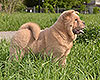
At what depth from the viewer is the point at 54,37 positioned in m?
2.89

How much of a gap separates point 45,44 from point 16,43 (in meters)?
0.47

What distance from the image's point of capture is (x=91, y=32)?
506 centimetres

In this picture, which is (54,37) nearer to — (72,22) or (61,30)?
(61,30)

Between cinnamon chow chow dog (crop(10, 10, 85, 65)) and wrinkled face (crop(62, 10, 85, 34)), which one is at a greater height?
wrinkled face (crop(62, 10, 85, 34))

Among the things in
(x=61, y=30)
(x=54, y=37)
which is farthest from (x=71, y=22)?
(x=54, y=37)

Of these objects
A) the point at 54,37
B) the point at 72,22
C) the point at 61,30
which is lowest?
the point at 54,37

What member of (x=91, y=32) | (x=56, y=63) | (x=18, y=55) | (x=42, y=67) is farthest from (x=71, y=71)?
(x=91, y=32)

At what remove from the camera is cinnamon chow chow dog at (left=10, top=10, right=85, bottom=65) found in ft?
9.14

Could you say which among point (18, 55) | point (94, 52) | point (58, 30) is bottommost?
point (94, 52)

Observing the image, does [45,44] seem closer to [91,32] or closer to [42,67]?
[42,67]

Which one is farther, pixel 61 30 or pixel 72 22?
pixel 61 30

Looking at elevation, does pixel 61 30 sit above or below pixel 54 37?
above

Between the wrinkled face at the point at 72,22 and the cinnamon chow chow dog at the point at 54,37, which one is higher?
the wrinkled face at the point at 72,22

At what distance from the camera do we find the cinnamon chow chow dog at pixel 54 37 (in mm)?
2787
